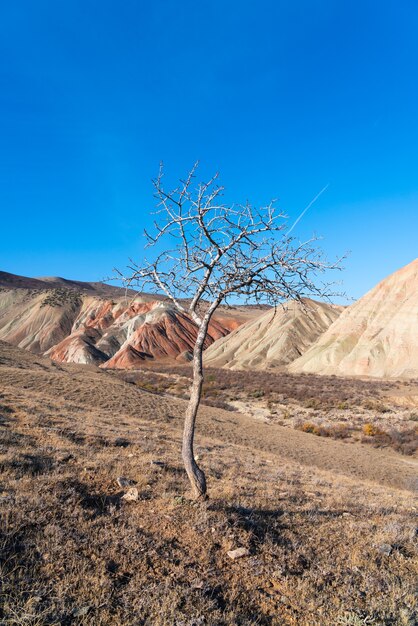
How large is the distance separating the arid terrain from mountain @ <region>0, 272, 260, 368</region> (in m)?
59.0

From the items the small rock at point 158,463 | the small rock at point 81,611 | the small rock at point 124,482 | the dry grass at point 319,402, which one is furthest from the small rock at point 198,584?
the dry grass at point 319,402

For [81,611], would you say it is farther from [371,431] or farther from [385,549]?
[371,431]

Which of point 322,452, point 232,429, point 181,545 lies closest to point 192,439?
point 181,545

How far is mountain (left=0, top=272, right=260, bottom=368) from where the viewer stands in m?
79.2

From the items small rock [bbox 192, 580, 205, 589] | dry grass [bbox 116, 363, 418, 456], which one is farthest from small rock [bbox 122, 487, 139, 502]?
dry grass [bbox 116, 363, 418, 456]

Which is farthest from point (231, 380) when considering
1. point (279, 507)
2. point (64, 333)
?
point (64, 333)

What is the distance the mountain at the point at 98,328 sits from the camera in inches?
3120

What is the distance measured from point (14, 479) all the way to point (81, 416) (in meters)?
10.5

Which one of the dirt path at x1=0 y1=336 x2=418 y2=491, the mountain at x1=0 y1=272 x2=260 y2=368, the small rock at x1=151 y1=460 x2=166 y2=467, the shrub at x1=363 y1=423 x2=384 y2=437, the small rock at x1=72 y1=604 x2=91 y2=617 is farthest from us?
the mountain at x1=0 y1=272 x2=260 y2=368

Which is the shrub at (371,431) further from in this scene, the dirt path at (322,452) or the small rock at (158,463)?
the small rock at (158,463)

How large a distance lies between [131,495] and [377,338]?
50648mm

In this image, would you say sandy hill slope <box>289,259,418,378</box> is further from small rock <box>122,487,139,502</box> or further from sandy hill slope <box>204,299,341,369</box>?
small rock <box>122,487,139,502</box>

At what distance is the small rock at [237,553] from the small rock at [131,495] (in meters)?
1.99

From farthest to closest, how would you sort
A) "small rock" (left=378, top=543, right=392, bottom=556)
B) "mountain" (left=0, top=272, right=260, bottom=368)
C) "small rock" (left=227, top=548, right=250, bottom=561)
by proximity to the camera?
"mountain" (left=0, top=272, right=260, bottom=368)
"small rock" (left=378, top=543, right=392, bottom=556)
"small rock" (left=227, top=548, right=250, bottom=561)
